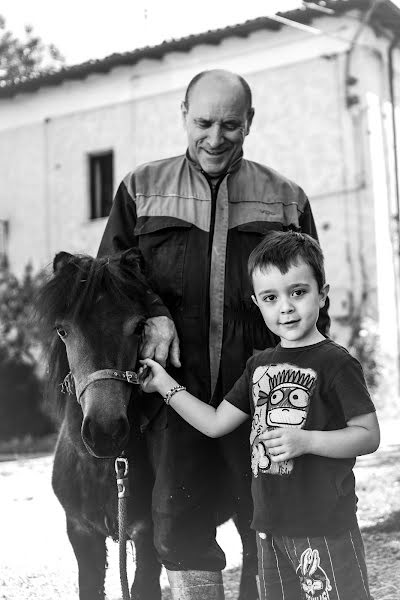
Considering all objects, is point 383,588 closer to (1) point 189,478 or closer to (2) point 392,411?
(1) point 189,478

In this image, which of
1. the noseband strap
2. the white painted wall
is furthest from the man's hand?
the white painted wall

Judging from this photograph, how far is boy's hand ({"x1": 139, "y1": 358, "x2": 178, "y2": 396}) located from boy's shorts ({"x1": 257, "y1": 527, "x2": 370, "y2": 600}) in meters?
0.54

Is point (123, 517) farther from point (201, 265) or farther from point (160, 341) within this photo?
point (201, 265)

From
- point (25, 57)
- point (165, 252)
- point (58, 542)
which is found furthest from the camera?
point (25, 57)

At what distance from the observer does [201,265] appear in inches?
119

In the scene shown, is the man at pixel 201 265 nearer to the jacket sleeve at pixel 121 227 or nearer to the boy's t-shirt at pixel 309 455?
the jacket sleeve at pixel 121 227

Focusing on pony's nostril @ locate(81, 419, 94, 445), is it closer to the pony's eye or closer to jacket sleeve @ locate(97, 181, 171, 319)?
the pony's eye

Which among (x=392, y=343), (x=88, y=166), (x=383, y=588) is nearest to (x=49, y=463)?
(x=383, y=588)

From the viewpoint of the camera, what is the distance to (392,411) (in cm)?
1175

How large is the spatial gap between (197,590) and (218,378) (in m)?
0.70

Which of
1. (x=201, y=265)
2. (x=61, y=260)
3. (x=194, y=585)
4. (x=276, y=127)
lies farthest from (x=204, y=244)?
(x=276, y=127)

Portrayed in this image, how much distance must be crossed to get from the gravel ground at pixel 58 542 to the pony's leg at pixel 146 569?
88 cm

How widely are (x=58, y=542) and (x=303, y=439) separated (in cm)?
306

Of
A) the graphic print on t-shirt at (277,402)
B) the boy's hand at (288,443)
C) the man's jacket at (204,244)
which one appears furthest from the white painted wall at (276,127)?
the boy's hand at (288,443)
